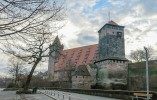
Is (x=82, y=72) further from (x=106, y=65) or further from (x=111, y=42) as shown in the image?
(x=111, y=42)

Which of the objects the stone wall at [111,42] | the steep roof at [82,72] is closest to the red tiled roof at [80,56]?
the steep roof at [82,72]

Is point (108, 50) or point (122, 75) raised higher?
point (108, 50)

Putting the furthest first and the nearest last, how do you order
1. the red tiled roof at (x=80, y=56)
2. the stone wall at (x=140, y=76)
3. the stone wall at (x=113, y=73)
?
1. the red tiled roof at (x=80, y=56)
2. the stone wall at (x=113, y=73)
3. the stone wall at (x=140, y=76)

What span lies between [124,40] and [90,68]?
11.3 metres

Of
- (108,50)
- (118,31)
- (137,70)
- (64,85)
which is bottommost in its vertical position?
(64,85)

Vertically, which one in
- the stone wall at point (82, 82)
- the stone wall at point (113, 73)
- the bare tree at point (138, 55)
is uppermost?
the bare tree at point (138, 55)

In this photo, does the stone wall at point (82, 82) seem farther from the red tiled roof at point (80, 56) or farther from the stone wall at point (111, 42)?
the red tiled roof at point (80, 56)

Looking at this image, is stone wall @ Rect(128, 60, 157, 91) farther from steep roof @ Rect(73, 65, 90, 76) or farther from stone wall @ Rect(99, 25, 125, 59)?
steep roof @ Rect(73, 65, 90, 76)

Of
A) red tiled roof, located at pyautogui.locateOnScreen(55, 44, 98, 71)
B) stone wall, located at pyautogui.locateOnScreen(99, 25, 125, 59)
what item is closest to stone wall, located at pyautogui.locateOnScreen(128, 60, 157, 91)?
stone wall, located at pyautogui.locateOnScreen(99, 25, 125, 59)

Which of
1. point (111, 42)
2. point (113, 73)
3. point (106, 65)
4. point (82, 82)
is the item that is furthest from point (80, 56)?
point (113, 73)

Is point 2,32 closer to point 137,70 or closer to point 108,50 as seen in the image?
point 137,70

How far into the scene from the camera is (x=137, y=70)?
3819 centimetres

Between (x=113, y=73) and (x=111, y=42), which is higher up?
(x=111, y=42)

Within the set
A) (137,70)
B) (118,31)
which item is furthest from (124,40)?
(137,70)
